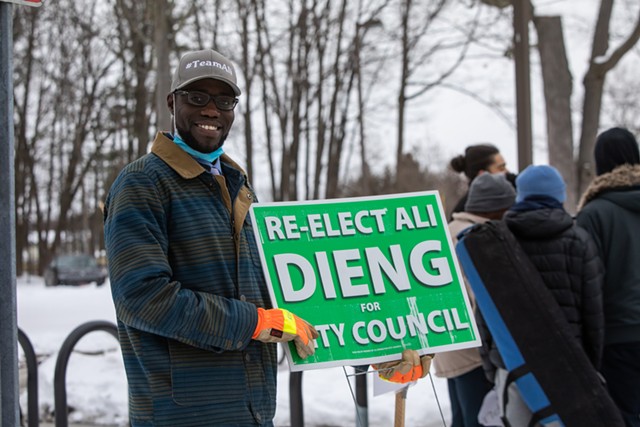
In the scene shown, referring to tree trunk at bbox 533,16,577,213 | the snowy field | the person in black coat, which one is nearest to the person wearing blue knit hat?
the person in black coat

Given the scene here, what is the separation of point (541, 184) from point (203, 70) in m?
2.02

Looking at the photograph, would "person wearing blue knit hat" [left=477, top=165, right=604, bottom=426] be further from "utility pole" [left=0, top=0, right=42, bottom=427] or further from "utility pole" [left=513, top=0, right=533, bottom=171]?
"utility pole" [left=513, top=0, right=533, bottom=171]

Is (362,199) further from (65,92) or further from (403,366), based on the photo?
(65,92)

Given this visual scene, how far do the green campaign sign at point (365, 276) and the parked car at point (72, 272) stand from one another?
92.5 feet

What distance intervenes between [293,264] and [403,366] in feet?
1.75

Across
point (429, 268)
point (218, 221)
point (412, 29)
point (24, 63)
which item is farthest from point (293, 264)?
point (24, 63)

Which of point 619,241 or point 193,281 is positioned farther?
point 619,241

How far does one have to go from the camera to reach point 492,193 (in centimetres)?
445

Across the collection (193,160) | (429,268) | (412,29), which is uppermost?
(412,29)

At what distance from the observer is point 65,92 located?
Result: 29812mm

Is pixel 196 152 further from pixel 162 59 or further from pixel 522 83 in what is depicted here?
pixel 162 59

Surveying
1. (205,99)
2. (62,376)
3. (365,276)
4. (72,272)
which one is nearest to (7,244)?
(205,99)

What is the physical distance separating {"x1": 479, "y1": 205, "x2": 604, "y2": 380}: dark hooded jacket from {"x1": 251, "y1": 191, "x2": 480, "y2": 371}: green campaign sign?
2.63 ft

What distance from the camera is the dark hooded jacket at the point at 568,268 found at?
3.54 meters
